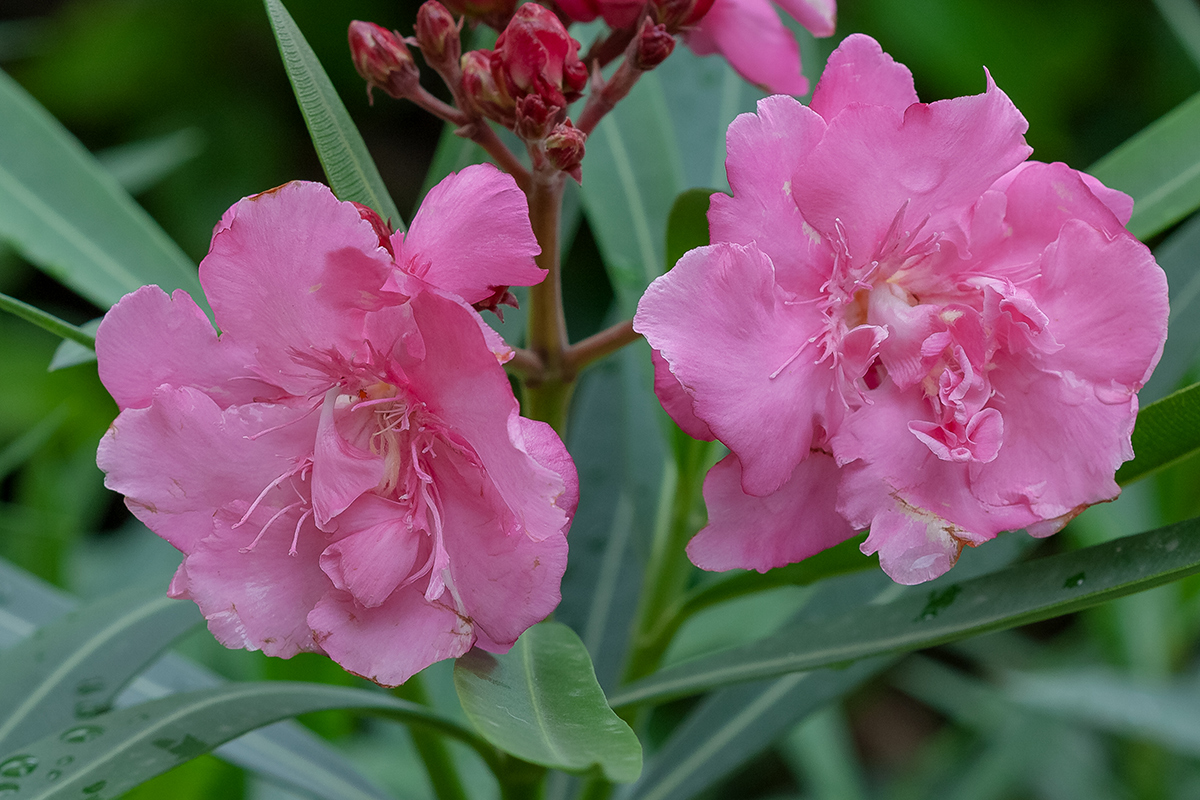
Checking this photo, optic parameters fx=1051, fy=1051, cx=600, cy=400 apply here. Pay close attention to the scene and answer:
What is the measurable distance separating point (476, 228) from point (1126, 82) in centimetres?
239

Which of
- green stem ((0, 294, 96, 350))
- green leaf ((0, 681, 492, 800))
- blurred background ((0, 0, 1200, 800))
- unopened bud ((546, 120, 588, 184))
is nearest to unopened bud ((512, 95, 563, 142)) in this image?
unopened bud ((546, 120, 588, 184))

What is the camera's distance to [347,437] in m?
0.56

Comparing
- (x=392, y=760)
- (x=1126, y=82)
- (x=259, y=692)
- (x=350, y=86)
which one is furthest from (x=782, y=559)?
(x=1126, y=82)

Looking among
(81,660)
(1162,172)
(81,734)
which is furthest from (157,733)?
(1162,172)

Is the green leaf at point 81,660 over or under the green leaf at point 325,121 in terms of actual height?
under

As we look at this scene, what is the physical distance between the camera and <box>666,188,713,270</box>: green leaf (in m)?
0.65

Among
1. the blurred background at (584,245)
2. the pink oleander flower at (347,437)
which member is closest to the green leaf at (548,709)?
the pink oleander flower at (347,437)

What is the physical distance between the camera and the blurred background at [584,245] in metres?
1.38

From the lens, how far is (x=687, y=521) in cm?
85

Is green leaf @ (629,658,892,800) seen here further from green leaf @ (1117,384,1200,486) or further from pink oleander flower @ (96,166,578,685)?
pink oleander flower @ (96,166,578,685)

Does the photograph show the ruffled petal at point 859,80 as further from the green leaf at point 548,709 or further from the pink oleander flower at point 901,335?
the green leaf at point 548,709

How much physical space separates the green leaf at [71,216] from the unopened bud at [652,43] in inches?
17.3

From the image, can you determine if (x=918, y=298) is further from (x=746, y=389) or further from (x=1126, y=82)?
(x=1126, y=82)

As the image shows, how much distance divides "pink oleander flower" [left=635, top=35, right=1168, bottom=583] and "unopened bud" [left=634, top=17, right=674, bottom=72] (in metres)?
0.10
